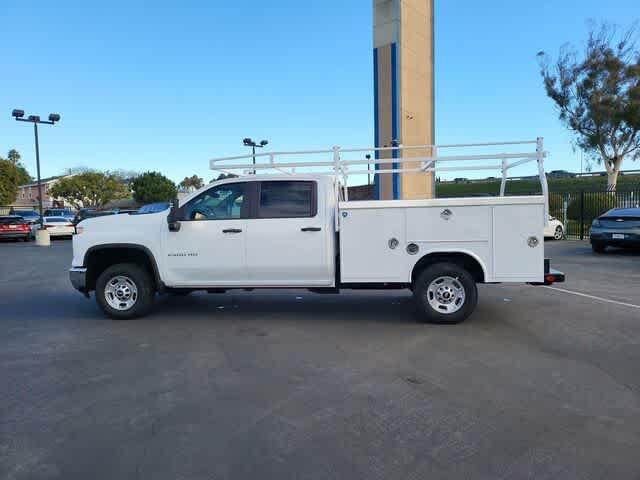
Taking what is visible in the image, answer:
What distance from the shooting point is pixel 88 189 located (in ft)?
255

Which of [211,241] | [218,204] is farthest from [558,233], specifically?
[211,241]

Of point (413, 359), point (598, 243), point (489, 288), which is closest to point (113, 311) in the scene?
point (413, 359)

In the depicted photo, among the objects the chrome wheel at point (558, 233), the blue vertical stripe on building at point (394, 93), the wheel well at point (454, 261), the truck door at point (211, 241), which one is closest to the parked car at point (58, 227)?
the blue vertical stripe on building at point (394, 93)

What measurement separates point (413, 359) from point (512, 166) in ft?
11.5

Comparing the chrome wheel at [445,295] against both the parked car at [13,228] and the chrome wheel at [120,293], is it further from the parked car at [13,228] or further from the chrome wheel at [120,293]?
the parked car at [13,228]

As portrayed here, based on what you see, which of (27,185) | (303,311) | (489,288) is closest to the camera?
(303,311)

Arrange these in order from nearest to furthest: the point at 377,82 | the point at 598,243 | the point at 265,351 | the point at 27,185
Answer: the point at 265,351 < the point at 598,243 < the point at 377,82 < the point at 27,185

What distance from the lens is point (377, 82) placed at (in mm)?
24422

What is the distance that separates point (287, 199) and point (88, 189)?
7863cm

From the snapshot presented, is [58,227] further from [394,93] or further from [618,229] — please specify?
[618,229]

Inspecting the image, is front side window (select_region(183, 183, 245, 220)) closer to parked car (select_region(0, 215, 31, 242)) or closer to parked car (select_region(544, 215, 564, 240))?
parked car (select_region(544, 215, 564, 240))

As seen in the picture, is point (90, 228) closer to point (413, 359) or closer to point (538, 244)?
point (413, 359)

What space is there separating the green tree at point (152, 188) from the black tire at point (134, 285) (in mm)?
68945

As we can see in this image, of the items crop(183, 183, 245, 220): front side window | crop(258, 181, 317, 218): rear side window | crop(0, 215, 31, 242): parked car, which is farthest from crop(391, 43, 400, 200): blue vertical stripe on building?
crop(0, 215, 31, 242): parked car
